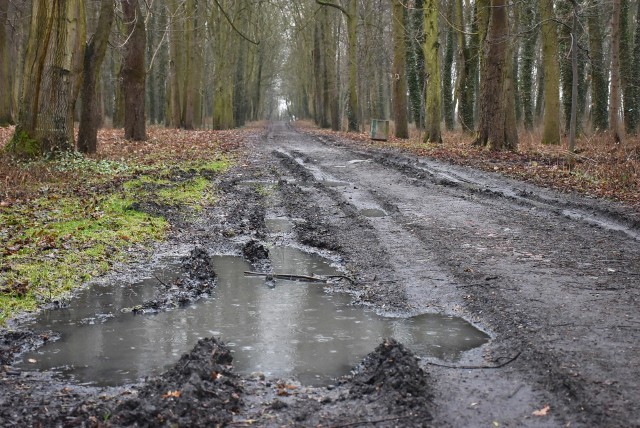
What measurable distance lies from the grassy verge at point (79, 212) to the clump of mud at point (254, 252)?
134 centimetres

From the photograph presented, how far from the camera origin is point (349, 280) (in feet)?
23.2

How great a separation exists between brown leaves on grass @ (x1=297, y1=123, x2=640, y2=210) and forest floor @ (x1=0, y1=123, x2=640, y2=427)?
7.7 inches

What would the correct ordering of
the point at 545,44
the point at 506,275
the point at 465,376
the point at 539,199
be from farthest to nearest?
the point at 545,44 → the point at 539,199 → the point at 506,275 → the point at 465,376

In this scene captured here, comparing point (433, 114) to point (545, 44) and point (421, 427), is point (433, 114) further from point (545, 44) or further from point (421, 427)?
point (421, 427)

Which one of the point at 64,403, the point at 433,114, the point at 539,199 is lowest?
the point at 64,403

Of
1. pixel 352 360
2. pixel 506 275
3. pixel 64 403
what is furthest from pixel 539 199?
pixel 64 403

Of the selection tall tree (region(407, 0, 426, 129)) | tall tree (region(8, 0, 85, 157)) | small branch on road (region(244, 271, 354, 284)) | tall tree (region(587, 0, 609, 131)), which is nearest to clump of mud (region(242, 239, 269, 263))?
small branch on road (region(244, 271, 354, 284))

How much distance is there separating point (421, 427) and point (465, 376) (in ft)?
3.04

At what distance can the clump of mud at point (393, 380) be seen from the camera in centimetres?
395

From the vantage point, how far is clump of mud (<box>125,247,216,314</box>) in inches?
247

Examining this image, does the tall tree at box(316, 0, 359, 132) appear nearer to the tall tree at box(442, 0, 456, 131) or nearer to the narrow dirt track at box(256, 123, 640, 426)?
the tall tree at box(442, 0, 456, 131)

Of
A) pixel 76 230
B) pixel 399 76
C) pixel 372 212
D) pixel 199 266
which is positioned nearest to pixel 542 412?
pixel 199 266

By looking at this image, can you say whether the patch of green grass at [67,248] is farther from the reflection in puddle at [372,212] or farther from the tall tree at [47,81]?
the tall tree at [47,81]

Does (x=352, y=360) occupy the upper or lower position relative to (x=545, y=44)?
lower
